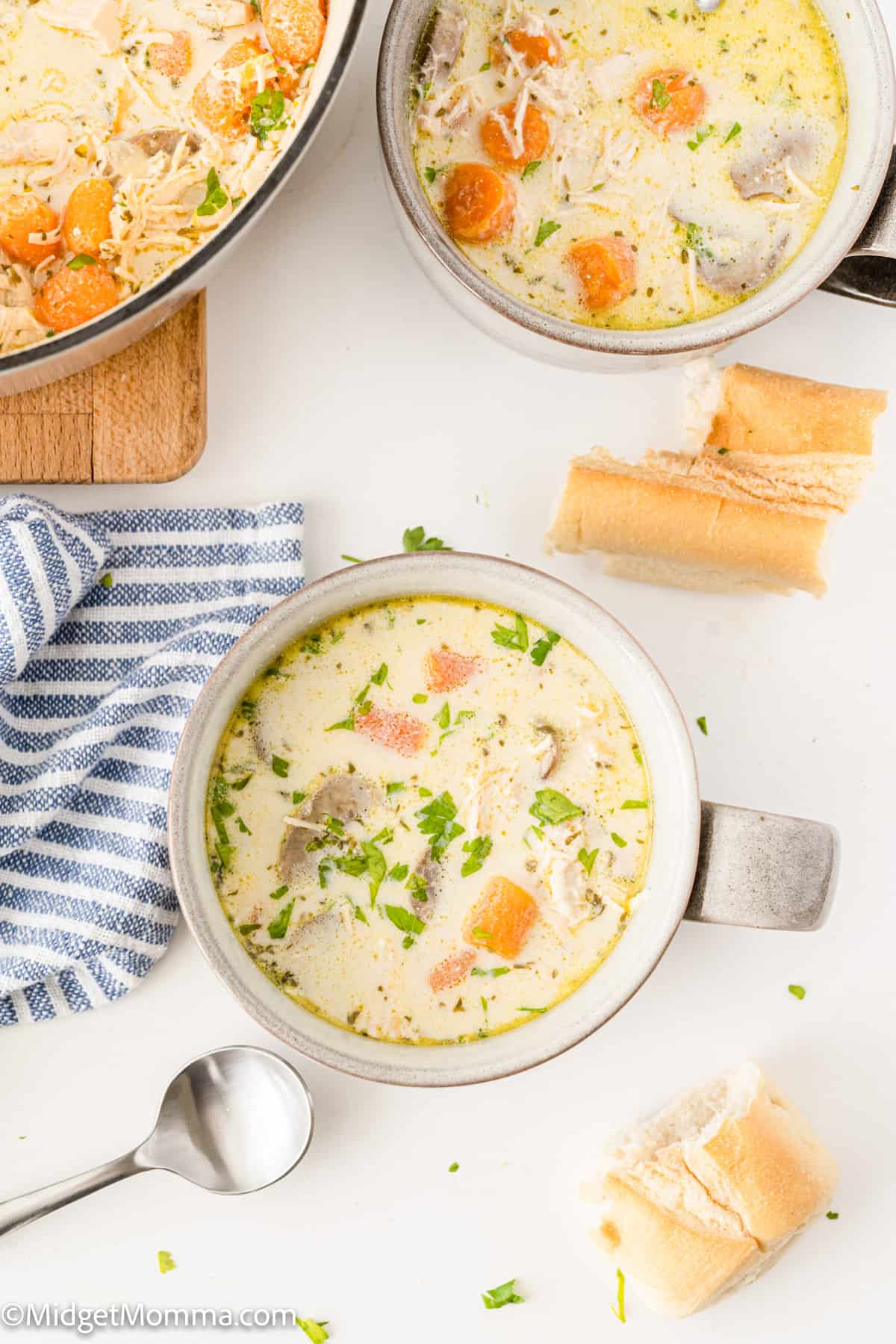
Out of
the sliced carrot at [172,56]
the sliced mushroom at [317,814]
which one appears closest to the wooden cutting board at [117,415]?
the sliced carrot at [172,56]

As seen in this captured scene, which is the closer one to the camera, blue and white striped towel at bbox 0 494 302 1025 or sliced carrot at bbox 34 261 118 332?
sliced carrot at bbox 34 261 118 332

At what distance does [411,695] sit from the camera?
5.73ft

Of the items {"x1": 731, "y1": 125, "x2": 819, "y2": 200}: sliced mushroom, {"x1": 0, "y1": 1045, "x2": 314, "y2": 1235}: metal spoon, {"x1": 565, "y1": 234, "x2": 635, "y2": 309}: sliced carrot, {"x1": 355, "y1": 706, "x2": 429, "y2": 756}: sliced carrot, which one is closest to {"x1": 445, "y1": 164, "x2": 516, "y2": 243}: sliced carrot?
{"x1": 565, "y1": 234, "x2": 635, "y2": 309}: sliced carrot

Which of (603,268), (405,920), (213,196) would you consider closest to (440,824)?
(405,920)

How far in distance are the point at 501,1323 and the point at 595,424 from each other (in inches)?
60.0

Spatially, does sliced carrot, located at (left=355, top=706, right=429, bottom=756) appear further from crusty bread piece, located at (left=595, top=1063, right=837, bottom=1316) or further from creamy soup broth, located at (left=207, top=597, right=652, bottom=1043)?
crusty bread piece, located at (left=595, top=1063, right=837, bottom=1316)

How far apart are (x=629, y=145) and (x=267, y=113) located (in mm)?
538

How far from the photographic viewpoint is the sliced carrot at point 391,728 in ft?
5.69

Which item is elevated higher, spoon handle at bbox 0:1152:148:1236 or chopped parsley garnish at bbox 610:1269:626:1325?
spoon handle at bbox 0:1152:148:1236

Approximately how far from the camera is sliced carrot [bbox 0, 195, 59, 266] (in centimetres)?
167

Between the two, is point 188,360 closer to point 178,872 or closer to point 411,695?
point 411,695

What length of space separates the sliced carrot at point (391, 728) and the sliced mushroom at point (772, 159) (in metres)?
0.95

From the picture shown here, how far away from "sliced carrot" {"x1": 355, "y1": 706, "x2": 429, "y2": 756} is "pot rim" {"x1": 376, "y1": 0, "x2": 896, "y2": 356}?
587 mm

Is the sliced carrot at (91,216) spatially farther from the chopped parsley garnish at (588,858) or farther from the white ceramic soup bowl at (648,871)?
the chopped parsley garnish at (588,858)
